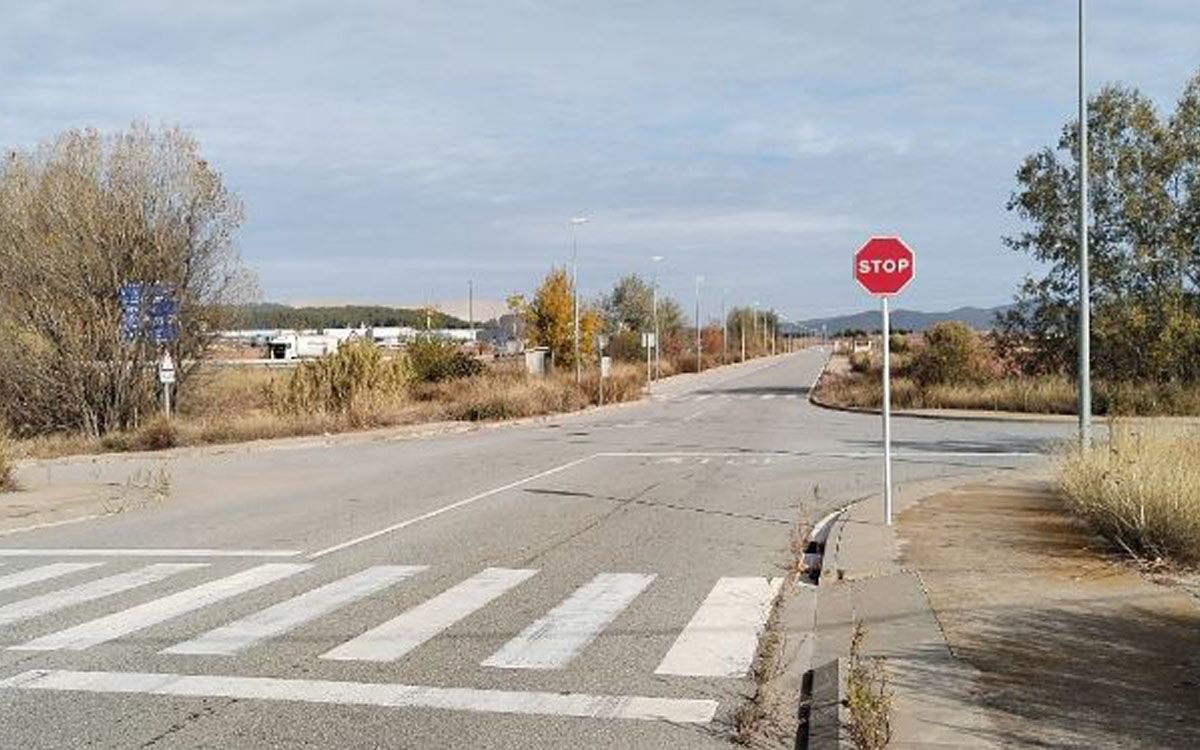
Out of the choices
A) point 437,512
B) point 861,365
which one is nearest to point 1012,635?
point 437,512

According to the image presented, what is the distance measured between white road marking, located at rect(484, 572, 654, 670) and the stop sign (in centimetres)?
416

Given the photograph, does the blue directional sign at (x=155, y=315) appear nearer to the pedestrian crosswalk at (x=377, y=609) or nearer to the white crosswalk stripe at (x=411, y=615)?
the pedestrian crosswalk at (x=377, y=609)

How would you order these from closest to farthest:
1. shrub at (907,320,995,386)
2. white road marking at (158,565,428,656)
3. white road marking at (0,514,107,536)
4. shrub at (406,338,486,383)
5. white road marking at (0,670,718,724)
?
1. white road marking at (0,670,718,724)
2. white road marking at (158,565,428,656)
3. white road marking at (0,514,107,536)
4. shrub at (907,320,995,386)
5. shrub at (406,338,486,383)

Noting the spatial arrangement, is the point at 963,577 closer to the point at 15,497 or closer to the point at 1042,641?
the point at 1042,641

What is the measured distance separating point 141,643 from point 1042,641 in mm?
5736

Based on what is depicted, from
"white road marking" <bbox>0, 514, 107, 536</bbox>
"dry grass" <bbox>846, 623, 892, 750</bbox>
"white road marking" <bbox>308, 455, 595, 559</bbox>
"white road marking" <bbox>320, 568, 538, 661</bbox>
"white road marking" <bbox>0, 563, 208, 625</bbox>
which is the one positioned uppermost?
"dry grass" <bbox>846, 623, 892, 750</bbox>

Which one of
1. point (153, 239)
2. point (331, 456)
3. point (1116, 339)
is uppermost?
point (153, 239)

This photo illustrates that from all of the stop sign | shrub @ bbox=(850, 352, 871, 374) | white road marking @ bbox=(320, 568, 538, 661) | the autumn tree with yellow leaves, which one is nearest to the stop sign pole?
the stop sign

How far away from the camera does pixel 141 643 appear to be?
7809mm

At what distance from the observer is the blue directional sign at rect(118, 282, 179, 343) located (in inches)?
1212

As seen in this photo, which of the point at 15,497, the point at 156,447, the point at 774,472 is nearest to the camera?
the point at 15,497

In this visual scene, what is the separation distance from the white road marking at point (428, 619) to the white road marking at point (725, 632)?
1.67 meters

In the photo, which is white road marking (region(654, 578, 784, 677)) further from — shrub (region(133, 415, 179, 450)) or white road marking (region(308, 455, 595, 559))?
shrub (region(133, 415, 179, 450))

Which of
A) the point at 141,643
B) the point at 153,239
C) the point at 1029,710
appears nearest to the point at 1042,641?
the point at 1029,710
